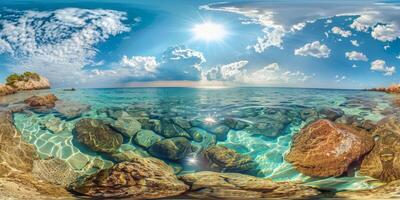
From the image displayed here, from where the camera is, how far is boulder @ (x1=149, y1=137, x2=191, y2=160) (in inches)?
224

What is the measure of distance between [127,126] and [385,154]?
352 cm

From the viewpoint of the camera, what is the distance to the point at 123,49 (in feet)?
18.8

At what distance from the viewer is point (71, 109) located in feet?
19.6

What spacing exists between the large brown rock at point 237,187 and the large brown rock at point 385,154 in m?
0.84

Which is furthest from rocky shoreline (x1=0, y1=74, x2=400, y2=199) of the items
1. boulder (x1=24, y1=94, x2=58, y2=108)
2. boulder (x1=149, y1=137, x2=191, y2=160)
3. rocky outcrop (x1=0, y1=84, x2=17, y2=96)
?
rocky outcrop (x1=0, y1=84, x2=17, y2=96)

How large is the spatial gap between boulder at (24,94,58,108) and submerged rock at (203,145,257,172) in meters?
2.26

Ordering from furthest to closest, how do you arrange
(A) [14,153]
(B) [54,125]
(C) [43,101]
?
(C) [43,101] < (B) [54,125] < (A) [14,153]

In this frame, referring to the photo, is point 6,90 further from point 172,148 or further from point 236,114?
point 236,114

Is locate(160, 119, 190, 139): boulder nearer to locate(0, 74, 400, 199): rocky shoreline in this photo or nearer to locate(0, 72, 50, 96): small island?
locate(0, 74, 400, 199): rocky shoreline

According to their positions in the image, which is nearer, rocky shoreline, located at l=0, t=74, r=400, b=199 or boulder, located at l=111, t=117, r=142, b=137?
rocky shoreline, located at l=0, t=74, r=400, b=199

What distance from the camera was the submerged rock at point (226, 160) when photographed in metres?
5.65

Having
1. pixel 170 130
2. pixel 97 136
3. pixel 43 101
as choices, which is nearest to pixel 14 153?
pixel 43 101

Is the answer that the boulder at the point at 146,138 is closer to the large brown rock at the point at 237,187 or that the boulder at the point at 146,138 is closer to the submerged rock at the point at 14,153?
the large brown rock at the point at 237,187

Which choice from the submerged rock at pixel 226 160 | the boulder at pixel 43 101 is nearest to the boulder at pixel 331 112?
the submerged rock at pixel 226 160
